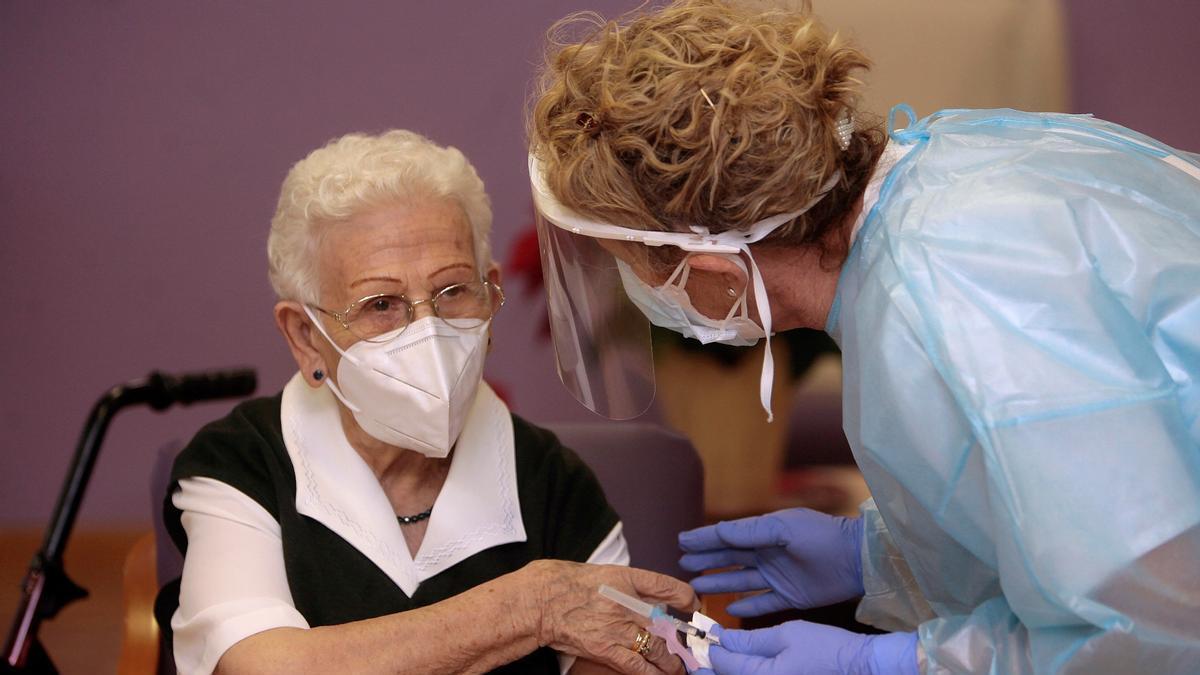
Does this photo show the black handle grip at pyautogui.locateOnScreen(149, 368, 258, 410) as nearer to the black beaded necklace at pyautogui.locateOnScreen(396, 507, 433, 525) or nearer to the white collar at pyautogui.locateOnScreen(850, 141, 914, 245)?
the black beaded necklace at pyautogui.locateOnScreen(396, 507, 433, 525)

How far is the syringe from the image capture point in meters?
1.55

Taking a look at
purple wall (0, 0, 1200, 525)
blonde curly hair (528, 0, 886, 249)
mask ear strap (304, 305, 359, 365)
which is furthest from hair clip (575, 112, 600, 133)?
purple wall (0, 0, 1200, 525)

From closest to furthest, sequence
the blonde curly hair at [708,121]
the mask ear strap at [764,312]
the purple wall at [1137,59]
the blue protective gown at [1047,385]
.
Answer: the blue protective gown at [1047,385]
the blonde curly hair at [708,121]
the mask ear strap at [764,312]
the purple wall at [1137,59]

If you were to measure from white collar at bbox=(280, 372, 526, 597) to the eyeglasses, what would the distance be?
0.58ft

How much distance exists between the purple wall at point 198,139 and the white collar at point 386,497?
145cm

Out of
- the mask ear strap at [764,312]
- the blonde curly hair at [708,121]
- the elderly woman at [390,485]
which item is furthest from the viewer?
the elderly woman at [390,485]

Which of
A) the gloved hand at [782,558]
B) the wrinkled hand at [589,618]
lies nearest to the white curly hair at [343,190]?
the wrinkled hand at [589,618]

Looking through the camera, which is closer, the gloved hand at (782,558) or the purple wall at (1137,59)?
the gloved hand at (782,558)

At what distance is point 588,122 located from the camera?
1366 mm

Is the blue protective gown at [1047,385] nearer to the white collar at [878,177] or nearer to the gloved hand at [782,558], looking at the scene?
the white collar at [878,177]

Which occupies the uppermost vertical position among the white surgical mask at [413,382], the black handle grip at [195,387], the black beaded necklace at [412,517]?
the white surgical mask at [413,382]

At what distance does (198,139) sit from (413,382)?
184 centimetres

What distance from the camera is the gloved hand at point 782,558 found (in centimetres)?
184

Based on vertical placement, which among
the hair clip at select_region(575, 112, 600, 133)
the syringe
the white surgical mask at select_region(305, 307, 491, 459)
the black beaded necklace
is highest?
the hair clip at select_region(575, 112, 600, 133)
